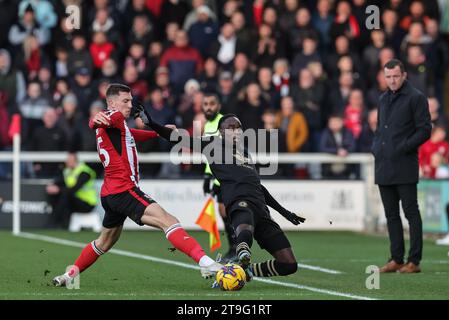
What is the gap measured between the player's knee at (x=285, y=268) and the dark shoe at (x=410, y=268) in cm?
196

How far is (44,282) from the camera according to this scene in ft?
38.5

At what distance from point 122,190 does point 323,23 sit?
12.7 metres

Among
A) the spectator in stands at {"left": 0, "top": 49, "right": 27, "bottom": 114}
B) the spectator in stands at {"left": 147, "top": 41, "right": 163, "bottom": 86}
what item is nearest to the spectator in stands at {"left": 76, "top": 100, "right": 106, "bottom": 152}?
the spectator in stands at {"left": 147, "top": 41, "right": 163, "bottom": 86}

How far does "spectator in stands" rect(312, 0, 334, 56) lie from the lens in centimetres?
2302

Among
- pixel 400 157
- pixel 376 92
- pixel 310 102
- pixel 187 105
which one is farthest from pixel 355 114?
pixel 400 157

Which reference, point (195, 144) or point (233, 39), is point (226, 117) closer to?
point (195, 144)

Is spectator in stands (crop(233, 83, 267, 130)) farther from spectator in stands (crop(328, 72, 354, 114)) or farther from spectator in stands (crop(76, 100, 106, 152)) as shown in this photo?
spectator in stands (crop(76, 100, 106, 152))

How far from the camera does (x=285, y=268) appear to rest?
11.5 meters

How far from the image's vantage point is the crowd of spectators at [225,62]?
20984 mm

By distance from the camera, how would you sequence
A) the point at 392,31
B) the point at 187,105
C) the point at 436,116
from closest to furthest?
1. the point at 436,116
2. the point at 187,105
3. the point at 392,31

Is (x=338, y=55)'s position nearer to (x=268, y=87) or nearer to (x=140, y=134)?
(x=268, y=87)

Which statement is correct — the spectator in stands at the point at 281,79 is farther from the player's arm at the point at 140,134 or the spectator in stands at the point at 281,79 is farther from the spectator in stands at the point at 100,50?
the player's arm at the point at 140,134
